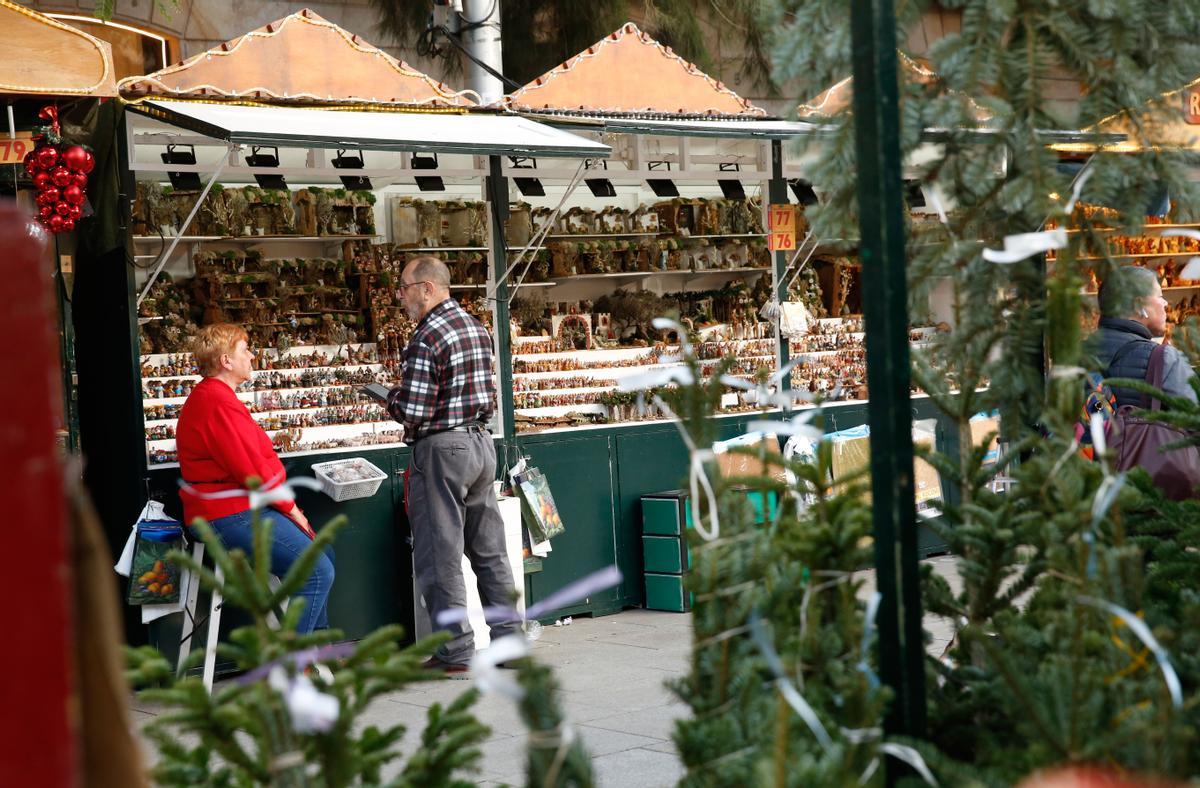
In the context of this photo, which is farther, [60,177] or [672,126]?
[672,126]

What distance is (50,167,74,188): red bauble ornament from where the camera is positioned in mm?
6867

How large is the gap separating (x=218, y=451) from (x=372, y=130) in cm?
198

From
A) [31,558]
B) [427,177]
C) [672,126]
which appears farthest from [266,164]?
[31,558]

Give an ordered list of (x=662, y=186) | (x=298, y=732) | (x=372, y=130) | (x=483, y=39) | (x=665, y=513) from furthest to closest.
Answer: (x=483, y=39) < (x=662, y=186) < (x=665, y=513) < (x=372, y=130) < (x=298, y=732)

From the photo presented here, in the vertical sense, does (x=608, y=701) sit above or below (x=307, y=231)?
below

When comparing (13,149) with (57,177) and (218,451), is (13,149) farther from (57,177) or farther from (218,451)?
(218,451)

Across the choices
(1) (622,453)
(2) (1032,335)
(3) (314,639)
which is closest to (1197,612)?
(2) (1032,335)

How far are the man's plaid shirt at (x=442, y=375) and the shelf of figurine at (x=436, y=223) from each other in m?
3.08

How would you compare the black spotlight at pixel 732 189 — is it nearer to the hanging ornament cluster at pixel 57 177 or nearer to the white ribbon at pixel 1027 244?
the hanging ornament cluster at pixel 57 177

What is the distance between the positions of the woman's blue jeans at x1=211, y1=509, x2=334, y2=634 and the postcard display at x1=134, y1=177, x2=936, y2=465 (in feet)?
4.28

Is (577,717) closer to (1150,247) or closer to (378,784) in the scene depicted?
(378,784)

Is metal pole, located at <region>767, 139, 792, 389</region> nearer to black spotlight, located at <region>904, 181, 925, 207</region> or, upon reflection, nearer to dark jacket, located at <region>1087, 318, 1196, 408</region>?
black spotlight, located at <region>904, 181, 925, 207</region>

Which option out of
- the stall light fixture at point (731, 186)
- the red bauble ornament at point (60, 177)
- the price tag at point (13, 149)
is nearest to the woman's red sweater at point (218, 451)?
the red bauble ornament at point (60, 177)

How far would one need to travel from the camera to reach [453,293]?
10.5 m
